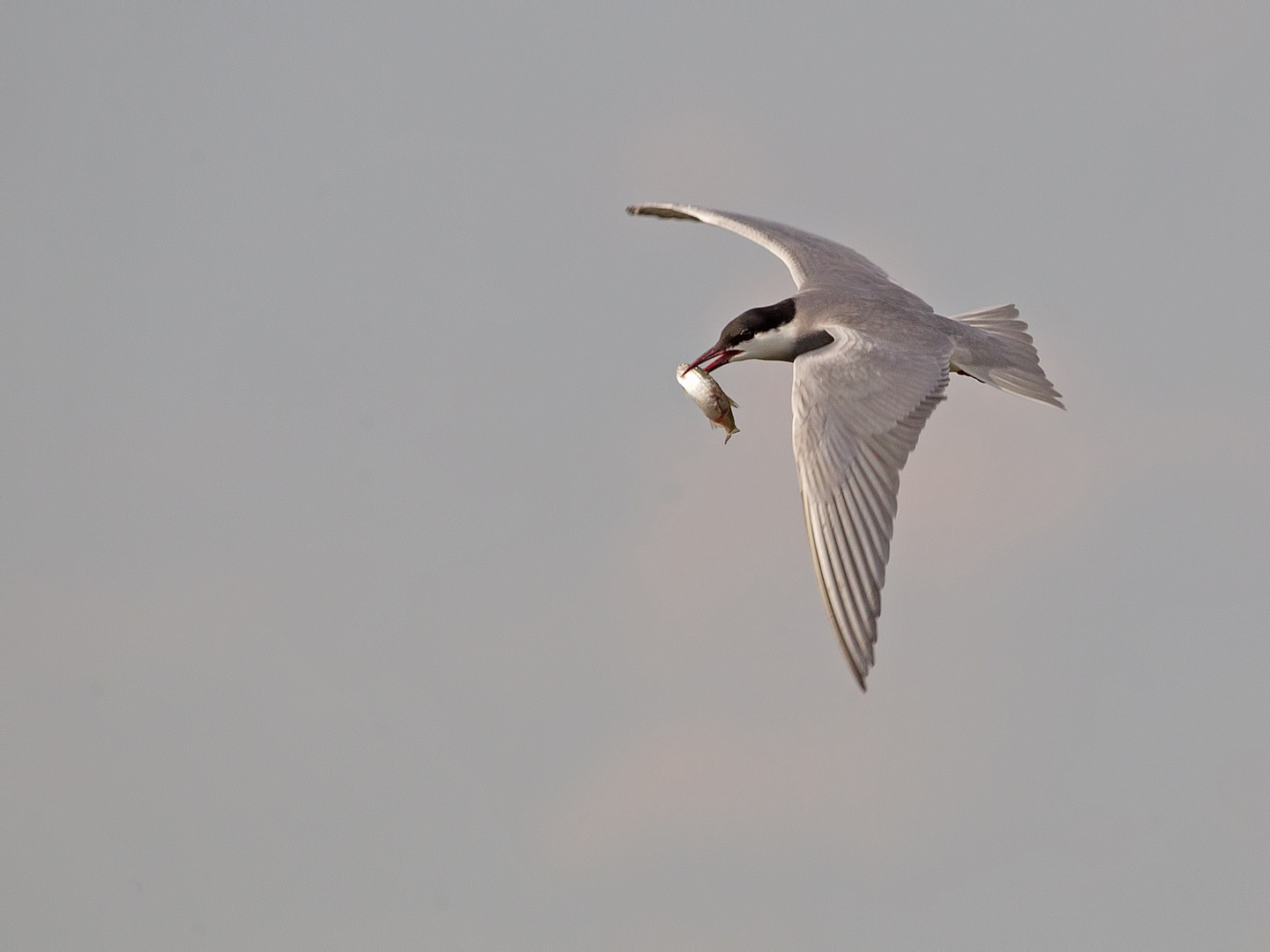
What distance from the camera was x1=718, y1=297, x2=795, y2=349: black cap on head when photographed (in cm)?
1405

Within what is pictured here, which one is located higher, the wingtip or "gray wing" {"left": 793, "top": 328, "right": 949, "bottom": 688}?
the wingtip

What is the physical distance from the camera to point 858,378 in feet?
40.3

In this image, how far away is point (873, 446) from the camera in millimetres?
11867

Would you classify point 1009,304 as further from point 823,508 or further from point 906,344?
point 823,508

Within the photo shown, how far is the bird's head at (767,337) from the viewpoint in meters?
14.0

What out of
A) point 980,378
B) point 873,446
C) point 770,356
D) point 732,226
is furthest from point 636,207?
point 873,446

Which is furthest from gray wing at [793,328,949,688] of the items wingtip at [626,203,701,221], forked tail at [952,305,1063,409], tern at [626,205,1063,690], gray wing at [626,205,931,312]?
wingtip at [626,203,701,221]

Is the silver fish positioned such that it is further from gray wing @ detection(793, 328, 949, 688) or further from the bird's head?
gray wing @ detection(793, 328, 949, 688)

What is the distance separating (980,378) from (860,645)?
3.91 meters

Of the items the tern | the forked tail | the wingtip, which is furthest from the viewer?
the wingtip

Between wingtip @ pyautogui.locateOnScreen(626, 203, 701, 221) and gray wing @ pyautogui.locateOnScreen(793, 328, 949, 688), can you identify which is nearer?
gray wing @ pyautogui.locateOnScreen(793, 328, 949, 688)

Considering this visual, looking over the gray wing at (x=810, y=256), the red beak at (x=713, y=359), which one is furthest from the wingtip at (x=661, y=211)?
the red beak at (x=713, y=359)

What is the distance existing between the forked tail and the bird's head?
112 centimetres

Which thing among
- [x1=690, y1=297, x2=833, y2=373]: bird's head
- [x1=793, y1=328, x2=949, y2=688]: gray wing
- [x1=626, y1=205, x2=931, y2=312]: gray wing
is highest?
[x1=626, y1=205, x2=931, y2=312]: gray wing
